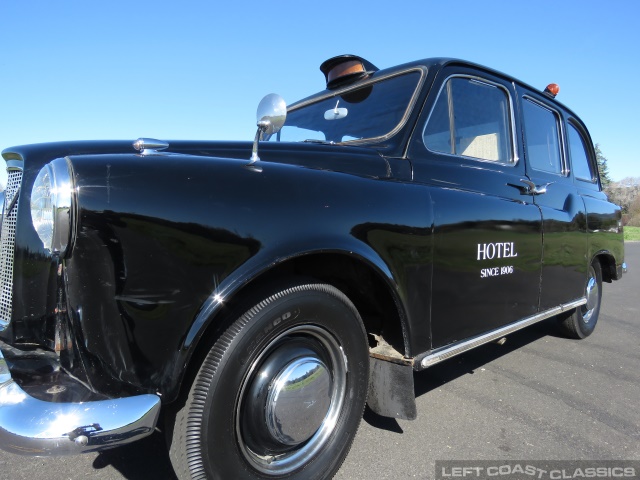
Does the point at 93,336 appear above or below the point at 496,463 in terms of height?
above

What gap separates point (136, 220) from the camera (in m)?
1.33

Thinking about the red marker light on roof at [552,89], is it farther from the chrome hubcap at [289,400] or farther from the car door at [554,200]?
the chrome hubcap at [289,400]

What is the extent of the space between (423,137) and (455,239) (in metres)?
0.58

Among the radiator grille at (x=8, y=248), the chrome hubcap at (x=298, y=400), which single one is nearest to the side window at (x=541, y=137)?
the chrome hubcap at (x=298, y=400)

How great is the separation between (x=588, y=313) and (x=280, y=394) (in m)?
3.93

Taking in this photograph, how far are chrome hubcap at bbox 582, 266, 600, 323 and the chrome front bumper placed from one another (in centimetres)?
421

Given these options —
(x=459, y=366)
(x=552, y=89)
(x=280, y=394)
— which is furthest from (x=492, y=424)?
(x=552, y=89)

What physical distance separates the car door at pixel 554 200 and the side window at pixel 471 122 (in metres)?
0.25

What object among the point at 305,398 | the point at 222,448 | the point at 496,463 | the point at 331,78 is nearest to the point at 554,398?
the point at 496,463

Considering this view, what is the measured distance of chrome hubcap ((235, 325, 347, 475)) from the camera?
1581mm

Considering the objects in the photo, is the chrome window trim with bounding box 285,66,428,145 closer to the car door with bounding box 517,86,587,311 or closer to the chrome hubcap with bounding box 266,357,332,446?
the car door with bounding box 517,86,587,311

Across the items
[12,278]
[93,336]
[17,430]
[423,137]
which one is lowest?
[17,430]

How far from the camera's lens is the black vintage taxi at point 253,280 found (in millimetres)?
1324

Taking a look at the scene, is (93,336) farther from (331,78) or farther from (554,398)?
(554,398)
